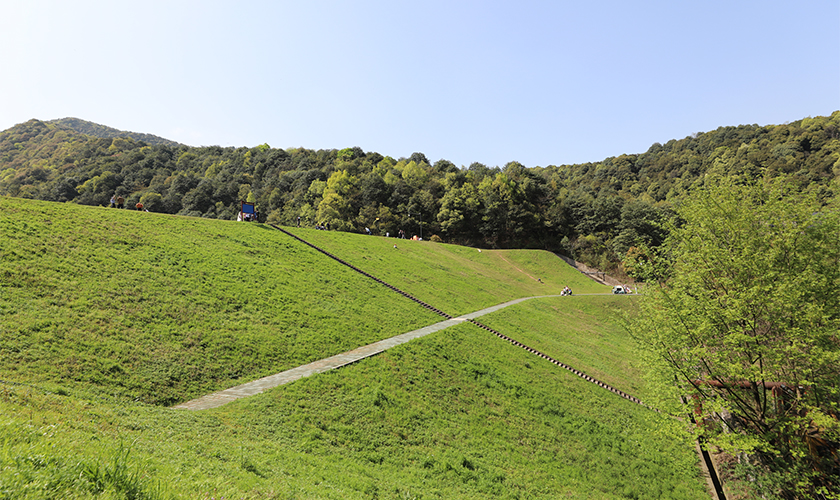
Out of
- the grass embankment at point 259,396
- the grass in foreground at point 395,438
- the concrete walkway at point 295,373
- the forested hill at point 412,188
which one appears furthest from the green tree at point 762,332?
the forested hill at point 412,188

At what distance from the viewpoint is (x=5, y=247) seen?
15.1 metres

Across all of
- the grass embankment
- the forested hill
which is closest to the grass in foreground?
the grass embankment

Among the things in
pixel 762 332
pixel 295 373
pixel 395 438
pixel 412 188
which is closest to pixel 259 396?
pixel 295 373

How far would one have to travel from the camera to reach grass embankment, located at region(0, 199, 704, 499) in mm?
6816

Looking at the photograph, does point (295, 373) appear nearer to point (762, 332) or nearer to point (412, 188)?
point (762, 332)

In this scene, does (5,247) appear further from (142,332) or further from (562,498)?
(562,498)

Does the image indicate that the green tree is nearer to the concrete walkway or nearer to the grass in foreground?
the grass in foreground

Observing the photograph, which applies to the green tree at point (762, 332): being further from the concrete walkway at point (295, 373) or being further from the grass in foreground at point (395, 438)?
the concrete walkway at point (295, 373)

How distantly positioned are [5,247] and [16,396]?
38.2ft

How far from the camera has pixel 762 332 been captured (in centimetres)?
1409

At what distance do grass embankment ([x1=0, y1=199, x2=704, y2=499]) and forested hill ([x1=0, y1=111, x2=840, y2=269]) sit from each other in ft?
144

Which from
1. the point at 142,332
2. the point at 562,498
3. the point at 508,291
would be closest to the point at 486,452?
the point at 562,498

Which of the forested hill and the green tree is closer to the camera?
the green tree

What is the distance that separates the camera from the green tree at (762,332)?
1236 cm
